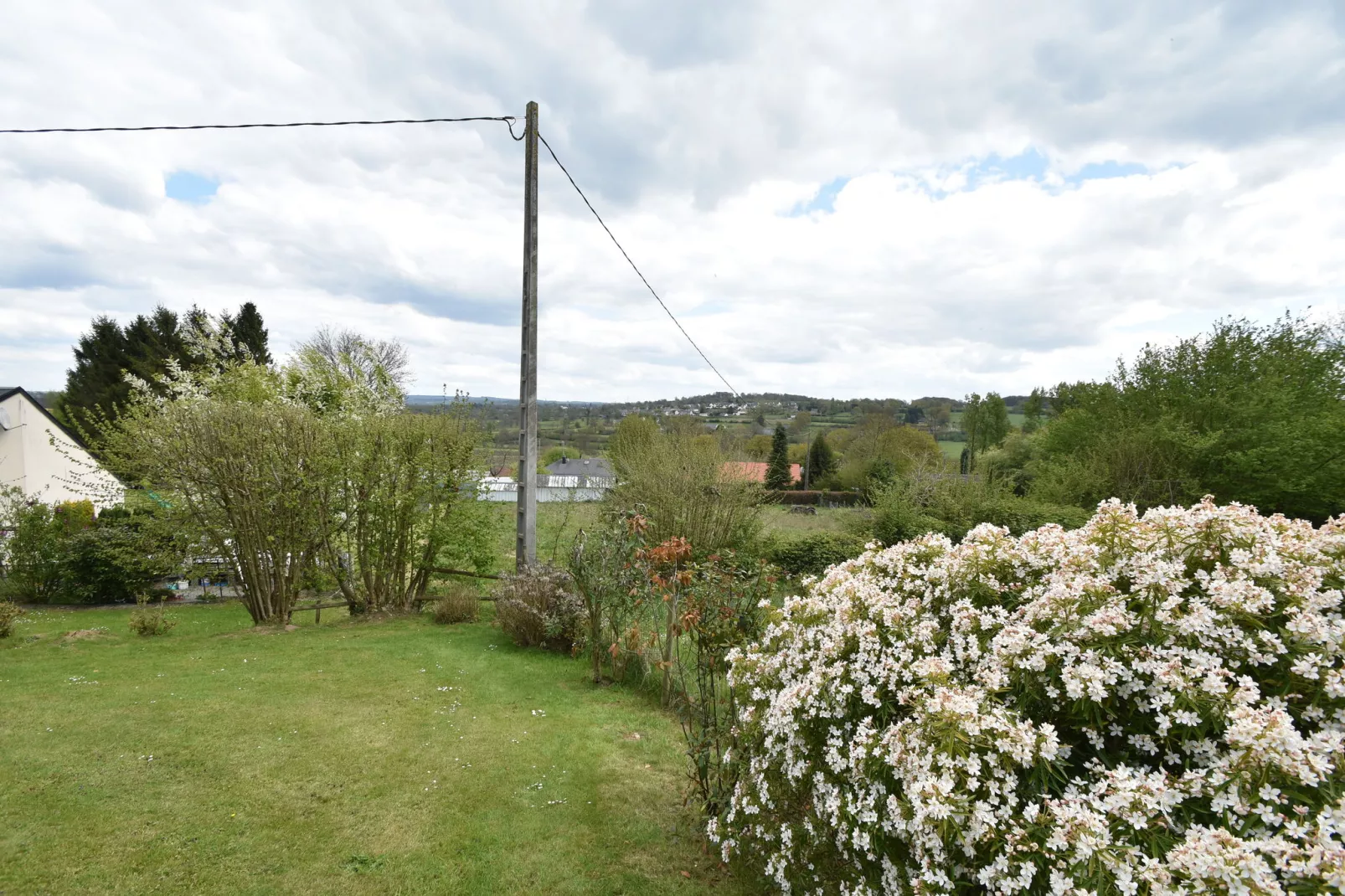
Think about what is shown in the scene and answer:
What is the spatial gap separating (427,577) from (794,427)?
3797 centimetres

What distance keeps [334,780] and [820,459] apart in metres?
43.5

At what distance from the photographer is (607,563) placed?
659 centimetres

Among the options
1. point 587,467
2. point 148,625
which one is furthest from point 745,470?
point 148,625

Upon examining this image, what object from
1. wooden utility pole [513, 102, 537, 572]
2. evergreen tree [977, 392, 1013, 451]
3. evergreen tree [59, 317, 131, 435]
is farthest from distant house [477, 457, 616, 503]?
evergreen tree [977, 392, 1013, 451]

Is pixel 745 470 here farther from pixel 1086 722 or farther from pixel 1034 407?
pixel 1034 407

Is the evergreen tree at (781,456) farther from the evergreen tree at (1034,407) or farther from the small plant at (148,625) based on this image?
the small plant at (148,625)

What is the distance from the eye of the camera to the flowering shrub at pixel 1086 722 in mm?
1609

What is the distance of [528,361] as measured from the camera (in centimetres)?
877

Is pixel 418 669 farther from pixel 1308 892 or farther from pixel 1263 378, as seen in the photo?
pixel 1263 378

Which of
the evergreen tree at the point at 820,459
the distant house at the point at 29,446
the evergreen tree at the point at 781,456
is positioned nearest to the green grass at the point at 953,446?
the evergreen tree at the point at 820,459

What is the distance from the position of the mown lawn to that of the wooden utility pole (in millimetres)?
2409

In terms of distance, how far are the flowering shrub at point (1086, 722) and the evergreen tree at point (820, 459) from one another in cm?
4226

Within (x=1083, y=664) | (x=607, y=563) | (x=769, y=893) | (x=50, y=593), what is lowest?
(x=50, y=593)

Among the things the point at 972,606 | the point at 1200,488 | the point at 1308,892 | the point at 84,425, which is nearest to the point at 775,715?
the point at 972,606
